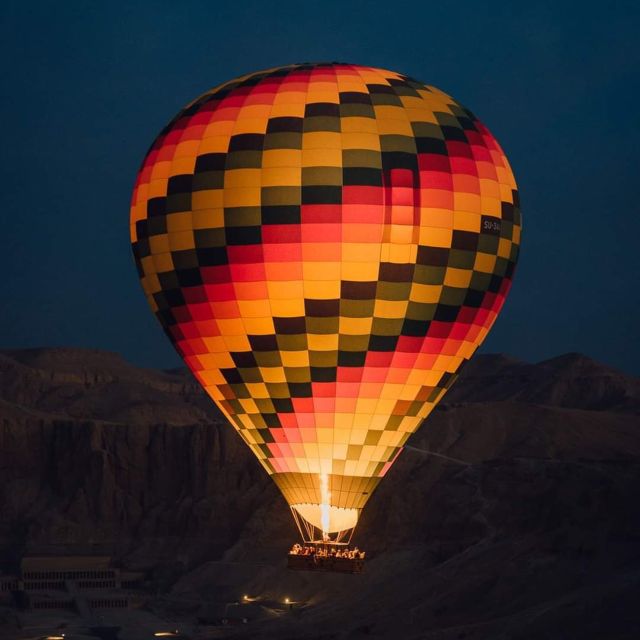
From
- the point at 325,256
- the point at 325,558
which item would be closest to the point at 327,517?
the point at 325,558

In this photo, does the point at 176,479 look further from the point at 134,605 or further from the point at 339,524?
the point at 339,524

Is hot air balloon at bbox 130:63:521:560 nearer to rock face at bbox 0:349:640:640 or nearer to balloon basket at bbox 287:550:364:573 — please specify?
balloon basket at bbox 287:550:364:573

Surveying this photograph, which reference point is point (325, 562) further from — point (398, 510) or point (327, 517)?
point (398, 510)

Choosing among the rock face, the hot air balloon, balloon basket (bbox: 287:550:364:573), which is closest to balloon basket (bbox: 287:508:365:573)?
balloon basket (bbox: 287:550:364:573)

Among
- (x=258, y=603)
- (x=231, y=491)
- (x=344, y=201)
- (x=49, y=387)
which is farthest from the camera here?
(x=49, y=387)

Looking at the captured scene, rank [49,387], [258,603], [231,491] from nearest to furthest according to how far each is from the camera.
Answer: [258,603] < [231,491] < [49,387]

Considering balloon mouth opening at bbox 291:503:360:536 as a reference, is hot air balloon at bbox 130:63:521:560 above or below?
above

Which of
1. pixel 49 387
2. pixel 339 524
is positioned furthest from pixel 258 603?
pixel 49 387
